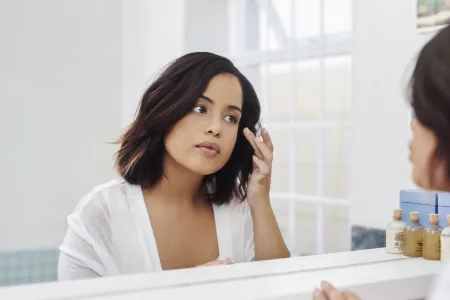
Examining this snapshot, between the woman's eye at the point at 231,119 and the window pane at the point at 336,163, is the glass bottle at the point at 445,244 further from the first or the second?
the window pane at the point at 336,163

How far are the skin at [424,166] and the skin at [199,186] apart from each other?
0.35 metres

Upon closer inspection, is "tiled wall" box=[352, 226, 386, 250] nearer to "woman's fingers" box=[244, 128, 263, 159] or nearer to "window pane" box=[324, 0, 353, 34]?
"woman's fingers" box=[244, 128, 263, 159]

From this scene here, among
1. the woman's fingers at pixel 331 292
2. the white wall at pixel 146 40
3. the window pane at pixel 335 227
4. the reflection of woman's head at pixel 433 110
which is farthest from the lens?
the white wall at pixel 146 40

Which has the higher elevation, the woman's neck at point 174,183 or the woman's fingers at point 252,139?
the woman's fingers at point 252,139

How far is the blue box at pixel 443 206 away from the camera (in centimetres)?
103

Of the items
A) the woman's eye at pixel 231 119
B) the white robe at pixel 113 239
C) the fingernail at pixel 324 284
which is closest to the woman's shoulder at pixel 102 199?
the white robe at pixel 113 239

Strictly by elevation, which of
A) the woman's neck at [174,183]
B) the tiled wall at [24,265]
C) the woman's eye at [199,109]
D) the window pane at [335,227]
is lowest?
the tiled wall at [24,265]

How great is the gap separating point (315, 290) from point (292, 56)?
4.00 ft

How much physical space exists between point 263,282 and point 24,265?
1.77m

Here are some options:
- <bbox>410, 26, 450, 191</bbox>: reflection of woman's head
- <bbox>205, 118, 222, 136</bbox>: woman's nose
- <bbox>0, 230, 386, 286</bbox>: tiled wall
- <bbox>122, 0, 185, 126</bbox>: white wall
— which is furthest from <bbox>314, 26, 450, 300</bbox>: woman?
<bbox>0, 230, 386, 286</bbox>: tiled wall

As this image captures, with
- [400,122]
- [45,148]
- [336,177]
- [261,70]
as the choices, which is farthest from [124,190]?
[45,148]

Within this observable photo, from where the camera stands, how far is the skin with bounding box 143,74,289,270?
1.06 metres

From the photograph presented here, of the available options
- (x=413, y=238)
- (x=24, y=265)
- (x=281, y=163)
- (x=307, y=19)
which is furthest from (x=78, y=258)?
(x=24, y=265)

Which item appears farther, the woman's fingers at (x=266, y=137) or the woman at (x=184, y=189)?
the woman's fingers at (x=266, y=137)
